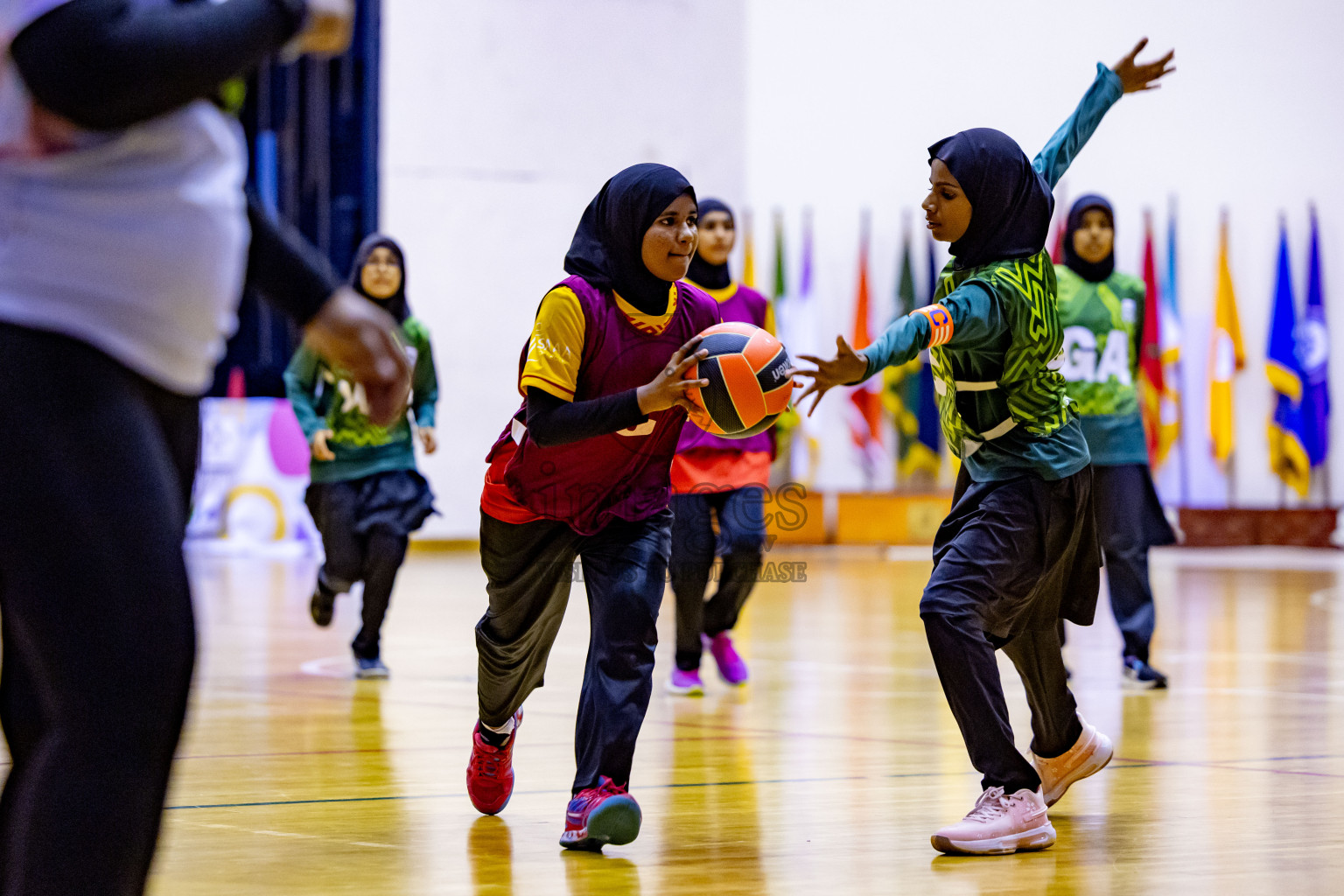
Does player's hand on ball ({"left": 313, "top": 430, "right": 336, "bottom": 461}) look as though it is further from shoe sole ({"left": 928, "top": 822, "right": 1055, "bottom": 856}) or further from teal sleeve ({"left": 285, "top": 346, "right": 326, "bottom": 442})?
Answer: shoe sole ({"left": 928, "top": 822, "right": 1055, "bottom": 856})

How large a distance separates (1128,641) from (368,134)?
10828 mm

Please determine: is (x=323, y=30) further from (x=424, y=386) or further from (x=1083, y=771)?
(x=424, y=386)

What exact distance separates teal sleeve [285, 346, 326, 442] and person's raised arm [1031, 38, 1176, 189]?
11.8ft

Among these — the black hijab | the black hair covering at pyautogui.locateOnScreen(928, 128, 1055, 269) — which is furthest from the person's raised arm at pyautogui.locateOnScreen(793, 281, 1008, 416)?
the black hijab

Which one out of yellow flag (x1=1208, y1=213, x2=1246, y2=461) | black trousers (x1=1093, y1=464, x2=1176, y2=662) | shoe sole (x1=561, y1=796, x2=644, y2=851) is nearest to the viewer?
shoe sole (x1=561, y1=796, x2=644, y2=851)

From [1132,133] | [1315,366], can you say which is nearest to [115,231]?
[1315,366]

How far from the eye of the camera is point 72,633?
1575mm

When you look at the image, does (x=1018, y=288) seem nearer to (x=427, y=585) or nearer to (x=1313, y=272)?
(x=427, y=585)

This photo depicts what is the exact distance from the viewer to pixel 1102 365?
654 centimetres

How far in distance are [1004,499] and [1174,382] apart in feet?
37.8

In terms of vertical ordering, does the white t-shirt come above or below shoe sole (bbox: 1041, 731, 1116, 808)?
above

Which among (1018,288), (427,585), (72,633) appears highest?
(1018,288)

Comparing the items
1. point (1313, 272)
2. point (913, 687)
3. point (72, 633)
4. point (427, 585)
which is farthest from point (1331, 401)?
point (72, 633)

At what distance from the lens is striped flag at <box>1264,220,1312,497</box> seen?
14.3 m
